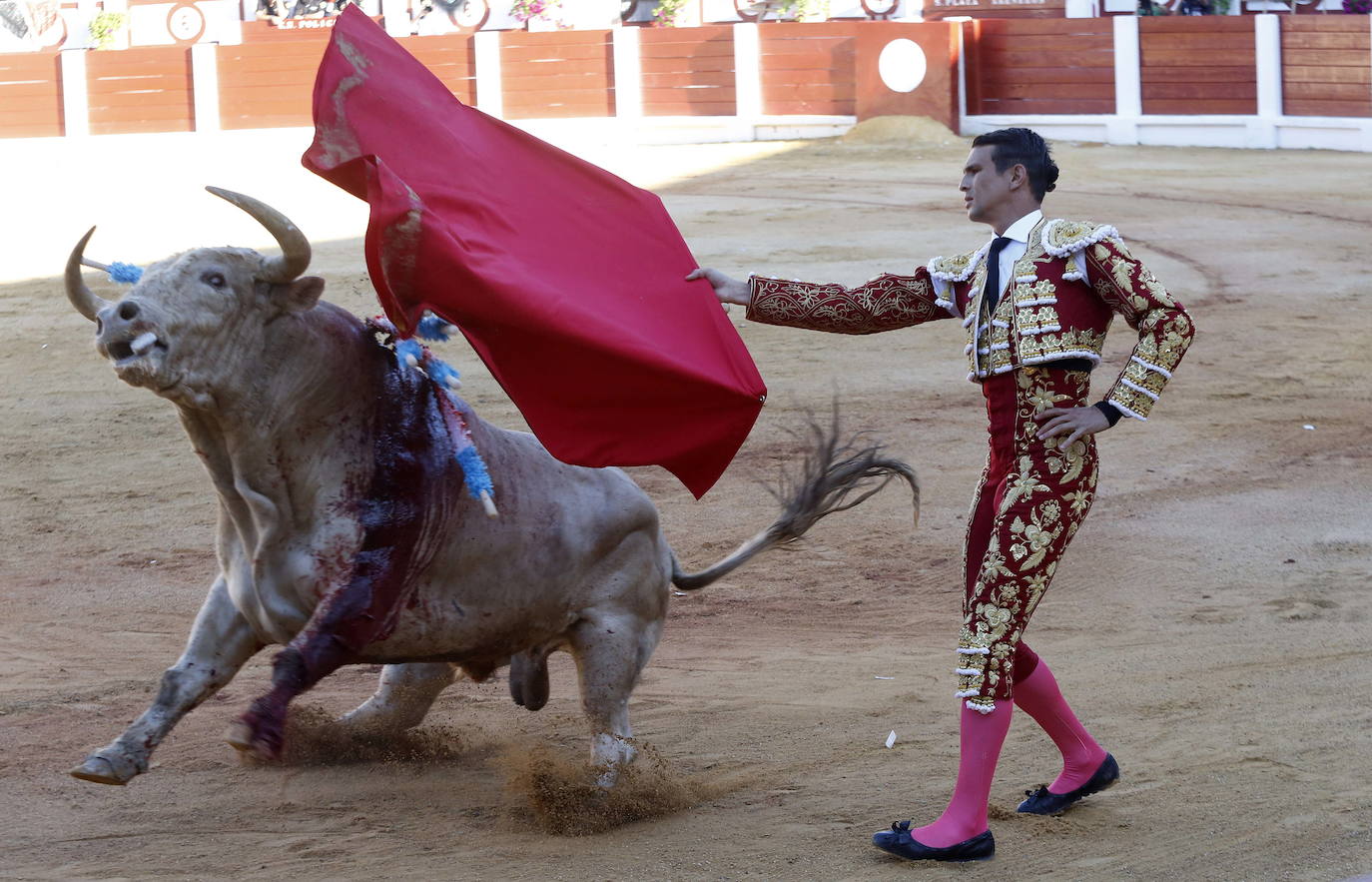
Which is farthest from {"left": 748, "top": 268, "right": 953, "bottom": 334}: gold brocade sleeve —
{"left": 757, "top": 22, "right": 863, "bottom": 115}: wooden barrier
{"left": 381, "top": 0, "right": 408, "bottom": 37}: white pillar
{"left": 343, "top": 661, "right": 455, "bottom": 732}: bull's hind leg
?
{"left": 381, "top": 0, "right": 408, "bottom": 37}: white pillar

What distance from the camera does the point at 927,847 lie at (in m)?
2.90

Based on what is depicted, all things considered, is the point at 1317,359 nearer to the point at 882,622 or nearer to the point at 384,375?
the point at 882,622

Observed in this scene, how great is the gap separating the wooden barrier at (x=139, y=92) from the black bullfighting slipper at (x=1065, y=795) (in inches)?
693

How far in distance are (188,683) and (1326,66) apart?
1421 cm

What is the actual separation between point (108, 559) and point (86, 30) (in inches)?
764

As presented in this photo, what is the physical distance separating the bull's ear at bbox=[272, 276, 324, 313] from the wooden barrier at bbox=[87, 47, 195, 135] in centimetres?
1712

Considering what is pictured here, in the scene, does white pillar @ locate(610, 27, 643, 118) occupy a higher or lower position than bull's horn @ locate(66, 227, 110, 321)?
higher

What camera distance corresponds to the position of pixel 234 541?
3098 millimetres

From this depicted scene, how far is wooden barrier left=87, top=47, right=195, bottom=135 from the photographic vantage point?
19.1 m

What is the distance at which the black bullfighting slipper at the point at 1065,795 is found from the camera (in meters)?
3.18

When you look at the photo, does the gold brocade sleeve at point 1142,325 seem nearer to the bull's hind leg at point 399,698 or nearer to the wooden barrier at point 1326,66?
the bull's hind leg at point 399,698

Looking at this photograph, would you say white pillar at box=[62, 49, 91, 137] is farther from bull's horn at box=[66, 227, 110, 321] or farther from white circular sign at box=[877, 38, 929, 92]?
bull's horn at box=[66, 227, 110, 321]

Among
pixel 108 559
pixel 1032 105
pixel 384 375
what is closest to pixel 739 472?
pixel 108 559

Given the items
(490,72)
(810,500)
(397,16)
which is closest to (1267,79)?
(490,72)
